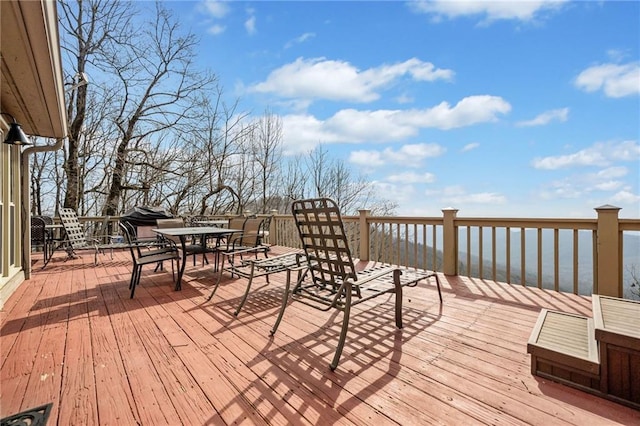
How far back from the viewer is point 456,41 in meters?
7.64

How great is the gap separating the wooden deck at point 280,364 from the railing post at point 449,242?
3.09 ft

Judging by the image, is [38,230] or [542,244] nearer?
[542,244]

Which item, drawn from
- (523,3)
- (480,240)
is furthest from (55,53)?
(523,3)

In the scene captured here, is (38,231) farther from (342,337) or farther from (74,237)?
(342,337)

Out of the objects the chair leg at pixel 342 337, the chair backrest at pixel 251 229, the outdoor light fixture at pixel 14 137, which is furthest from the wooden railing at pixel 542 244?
the outdoor light fixture at pixel 14 137

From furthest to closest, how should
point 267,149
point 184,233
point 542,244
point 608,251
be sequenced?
→ point 267,149 < point 184,233 < point 542,244 < point 608,251

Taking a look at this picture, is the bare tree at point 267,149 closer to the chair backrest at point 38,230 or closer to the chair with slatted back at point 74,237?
the chair with slatted back at point 74,237

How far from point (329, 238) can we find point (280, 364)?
990 mm

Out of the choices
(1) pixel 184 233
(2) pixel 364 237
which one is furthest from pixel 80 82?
(2) pixel 364 237

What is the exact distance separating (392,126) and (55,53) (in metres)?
12.5

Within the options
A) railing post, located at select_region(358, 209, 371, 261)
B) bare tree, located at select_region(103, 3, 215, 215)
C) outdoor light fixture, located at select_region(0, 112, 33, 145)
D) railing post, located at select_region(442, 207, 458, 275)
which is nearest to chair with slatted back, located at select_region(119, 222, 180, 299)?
outdoor light fixture, located at select_region(0, 112, 33, 145)

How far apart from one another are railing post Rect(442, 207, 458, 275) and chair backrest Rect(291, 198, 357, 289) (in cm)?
260

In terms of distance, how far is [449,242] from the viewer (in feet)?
14.6

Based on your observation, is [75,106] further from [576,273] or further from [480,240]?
[576,273]
